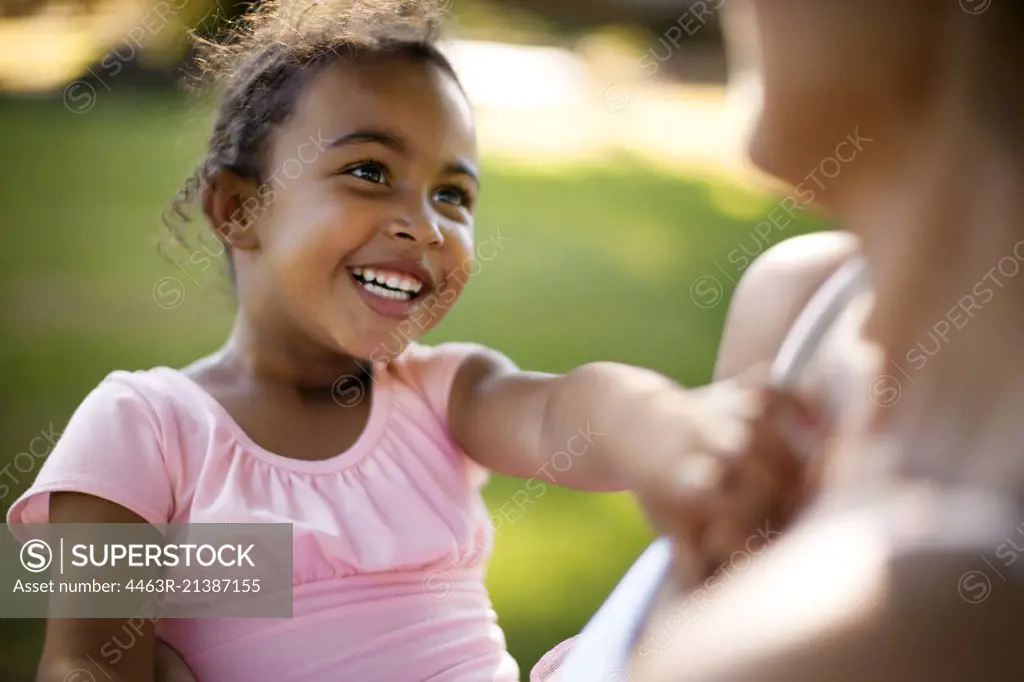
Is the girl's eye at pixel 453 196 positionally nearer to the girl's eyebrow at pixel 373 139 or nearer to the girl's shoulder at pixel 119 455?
the girl's eyebrow at pixel 373 139

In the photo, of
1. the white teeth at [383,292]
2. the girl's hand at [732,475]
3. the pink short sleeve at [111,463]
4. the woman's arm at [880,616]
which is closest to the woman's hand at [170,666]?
the pink short sleeve at [111,463]

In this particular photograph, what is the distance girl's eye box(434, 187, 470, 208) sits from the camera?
1.17 m

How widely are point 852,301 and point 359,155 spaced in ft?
1.71

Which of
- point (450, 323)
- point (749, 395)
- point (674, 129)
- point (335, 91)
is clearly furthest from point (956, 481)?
point (674, 129)

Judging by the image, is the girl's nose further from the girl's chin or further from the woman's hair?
the woman's hair

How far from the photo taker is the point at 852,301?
2.57 ft

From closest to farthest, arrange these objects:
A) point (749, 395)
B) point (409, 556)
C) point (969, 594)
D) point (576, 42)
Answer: point (969, 594)
point (749, 395)
point (409, 556)
point (576, 42)

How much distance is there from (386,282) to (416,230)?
6 centimetres

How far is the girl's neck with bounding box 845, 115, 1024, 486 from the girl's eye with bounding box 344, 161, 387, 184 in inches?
24.6

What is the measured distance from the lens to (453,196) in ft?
3.87

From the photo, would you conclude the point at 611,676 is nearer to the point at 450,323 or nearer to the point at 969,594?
the point at 969,594

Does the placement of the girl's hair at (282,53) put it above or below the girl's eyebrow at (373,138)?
above

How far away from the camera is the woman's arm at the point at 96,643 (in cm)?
98

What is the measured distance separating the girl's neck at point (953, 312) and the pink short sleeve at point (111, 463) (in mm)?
662
